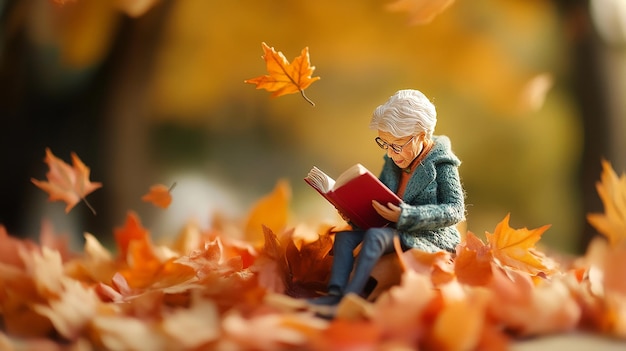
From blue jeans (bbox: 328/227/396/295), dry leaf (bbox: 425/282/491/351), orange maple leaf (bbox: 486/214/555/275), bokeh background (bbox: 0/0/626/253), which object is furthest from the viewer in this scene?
bokeh background (bbox: 0/0/626/253)

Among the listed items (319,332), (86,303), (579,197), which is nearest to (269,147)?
(579,197)

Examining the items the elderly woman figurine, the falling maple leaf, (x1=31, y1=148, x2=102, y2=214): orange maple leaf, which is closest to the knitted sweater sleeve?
the elderly woman figurine

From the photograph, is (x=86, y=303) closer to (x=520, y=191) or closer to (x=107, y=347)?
(x=107, y=347)

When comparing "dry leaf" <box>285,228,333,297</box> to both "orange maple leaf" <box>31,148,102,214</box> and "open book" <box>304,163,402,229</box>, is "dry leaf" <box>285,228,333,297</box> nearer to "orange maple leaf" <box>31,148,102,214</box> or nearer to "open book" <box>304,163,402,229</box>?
"open book" <box>304,163,402,229</box>

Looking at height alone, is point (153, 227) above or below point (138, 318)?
above

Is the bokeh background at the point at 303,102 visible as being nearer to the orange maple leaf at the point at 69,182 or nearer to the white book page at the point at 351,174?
the orange maple leaf at the point at 69,182
